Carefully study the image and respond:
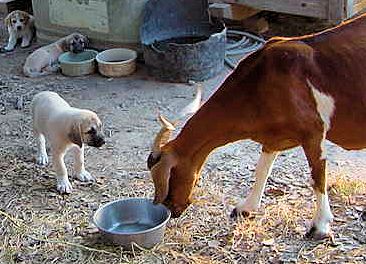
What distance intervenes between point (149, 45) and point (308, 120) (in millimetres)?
3596

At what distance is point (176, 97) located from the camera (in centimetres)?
652

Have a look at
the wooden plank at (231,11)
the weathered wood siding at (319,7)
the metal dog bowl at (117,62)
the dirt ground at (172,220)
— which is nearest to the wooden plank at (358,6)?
the weathered wood siding at (319,7)

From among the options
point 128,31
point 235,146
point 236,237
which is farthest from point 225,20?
point 236,237

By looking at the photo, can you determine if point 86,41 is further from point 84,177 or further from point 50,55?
point 84,177

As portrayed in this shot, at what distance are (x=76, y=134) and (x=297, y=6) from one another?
10.9 feet

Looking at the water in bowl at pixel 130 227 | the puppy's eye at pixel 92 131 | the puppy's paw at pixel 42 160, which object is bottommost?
the puppy's paw at pixel 42 160

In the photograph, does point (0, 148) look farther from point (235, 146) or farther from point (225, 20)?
point (225, 20)

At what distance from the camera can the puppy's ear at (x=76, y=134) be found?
15.0 ft

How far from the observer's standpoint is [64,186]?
480 cm

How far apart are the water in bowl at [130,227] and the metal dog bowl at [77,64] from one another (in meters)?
3.33

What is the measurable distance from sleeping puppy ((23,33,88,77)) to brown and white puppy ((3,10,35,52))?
81cm

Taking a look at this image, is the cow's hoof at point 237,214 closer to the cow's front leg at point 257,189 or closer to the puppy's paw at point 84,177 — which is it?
the cow's front leg at point 257,189

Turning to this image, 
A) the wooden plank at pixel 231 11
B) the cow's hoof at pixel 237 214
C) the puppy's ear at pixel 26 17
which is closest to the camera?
the cow's hoof at pixel 237 214

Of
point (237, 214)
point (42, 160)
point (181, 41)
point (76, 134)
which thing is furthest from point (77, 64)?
point (237, 214)
